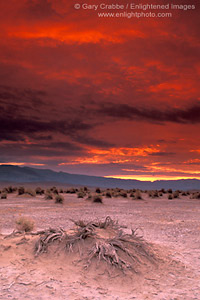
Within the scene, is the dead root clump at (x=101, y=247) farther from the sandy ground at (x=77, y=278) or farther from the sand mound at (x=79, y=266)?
the sandy ground at (x=77, y=278)

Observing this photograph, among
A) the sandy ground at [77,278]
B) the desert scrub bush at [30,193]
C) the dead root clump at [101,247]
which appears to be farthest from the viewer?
the desert scrub bush at [30,193]

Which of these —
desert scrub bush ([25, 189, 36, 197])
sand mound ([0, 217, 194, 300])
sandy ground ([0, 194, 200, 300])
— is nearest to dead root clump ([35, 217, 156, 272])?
sand mound ([0, 217, 194, 300])

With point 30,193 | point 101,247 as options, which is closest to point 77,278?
point 101,247

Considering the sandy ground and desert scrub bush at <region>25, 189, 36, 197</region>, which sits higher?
desert scrub bush at <region>25, 189, 36, 197</region>

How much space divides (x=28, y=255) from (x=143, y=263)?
266 centimetres

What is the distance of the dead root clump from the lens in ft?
20.7

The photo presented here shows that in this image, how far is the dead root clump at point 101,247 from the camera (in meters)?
6.31

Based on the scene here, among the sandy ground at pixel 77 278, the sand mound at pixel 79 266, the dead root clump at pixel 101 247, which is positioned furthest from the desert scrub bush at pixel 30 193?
the dead root clump at pixel 101 247

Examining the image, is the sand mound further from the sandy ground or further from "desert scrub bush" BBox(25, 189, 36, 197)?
"desert scrub bush" BBox(25, 189, 36, 197)

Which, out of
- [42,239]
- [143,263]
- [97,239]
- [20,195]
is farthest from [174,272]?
[20,195]

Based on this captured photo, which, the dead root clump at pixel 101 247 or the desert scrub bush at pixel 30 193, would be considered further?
the desert scrub bush at pixel 30 193

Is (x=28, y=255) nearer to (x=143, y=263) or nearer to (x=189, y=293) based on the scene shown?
(x=143, y=263)

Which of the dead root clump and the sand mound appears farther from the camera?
the dead root clump

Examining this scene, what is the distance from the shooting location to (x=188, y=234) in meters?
12.3
